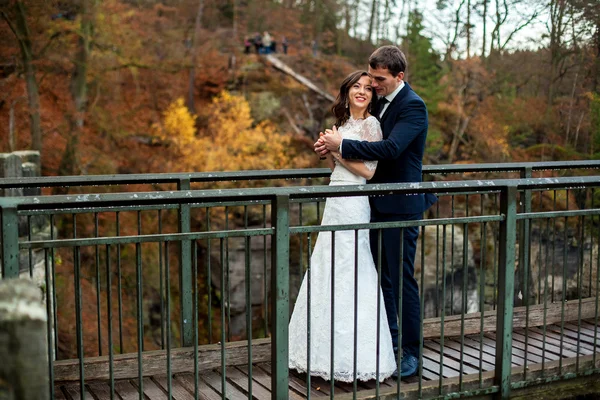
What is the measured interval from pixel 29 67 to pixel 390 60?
13894mm

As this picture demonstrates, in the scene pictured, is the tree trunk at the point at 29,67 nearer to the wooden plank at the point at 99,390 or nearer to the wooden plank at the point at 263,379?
the wooden plank at the point at 99,390

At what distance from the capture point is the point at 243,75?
2750 cm

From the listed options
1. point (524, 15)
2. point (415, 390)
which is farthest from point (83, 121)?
point (415, 390)

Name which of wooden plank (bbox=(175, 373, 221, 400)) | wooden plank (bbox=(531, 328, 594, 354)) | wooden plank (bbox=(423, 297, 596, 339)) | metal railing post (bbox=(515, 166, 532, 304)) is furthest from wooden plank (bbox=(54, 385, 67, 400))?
wooden plank (bbox=(531, 328, 594, 354))

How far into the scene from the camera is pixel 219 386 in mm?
4172

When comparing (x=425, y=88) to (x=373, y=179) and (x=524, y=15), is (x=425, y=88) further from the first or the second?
(x=373, y=179)

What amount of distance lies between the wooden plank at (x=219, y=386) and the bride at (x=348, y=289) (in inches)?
17.6

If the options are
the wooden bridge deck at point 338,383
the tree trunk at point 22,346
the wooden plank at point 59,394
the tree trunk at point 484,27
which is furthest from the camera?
the tree trunk at point 484,27

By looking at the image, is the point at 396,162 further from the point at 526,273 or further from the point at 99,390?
the point at 99,390

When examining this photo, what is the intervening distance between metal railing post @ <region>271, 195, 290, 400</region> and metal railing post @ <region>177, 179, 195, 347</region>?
1.15m

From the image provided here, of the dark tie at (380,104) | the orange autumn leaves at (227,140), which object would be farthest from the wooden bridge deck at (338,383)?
the orange autumn leaves at (227,140)

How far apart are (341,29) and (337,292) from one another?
29.6 m

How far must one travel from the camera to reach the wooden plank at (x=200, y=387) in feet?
13.1

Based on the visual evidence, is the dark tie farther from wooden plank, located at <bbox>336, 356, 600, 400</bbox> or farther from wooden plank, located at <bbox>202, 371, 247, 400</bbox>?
wooden plank, located at <bbox>202, 371, 247, 400</bbox>
